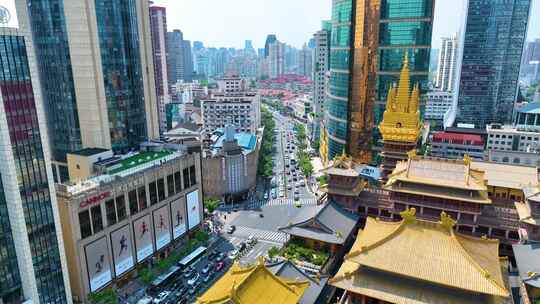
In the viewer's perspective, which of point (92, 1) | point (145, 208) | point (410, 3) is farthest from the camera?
point (410, 3)

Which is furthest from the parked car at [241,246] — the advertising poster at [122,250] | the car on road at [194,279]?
the advertising poster at [122,250]

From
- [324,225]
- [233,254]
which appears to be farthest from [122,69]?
[324,225]

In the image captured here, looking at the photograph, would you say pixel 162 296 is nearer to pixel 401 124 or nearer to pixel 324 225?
pixel 324 225

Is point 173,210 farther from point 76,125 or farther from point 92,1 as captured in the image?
point 92,1

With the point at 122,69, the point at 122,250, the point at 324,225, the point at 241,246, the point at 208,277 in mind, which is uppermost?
the point at 122,69

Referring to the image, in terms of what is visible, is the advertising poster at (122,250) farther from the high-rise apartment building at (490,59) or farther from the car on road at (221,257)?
the high-rise apartment building at (490,59)

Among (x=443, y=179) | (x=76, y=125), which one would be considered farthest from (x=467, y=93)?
(x=76, y=125)
